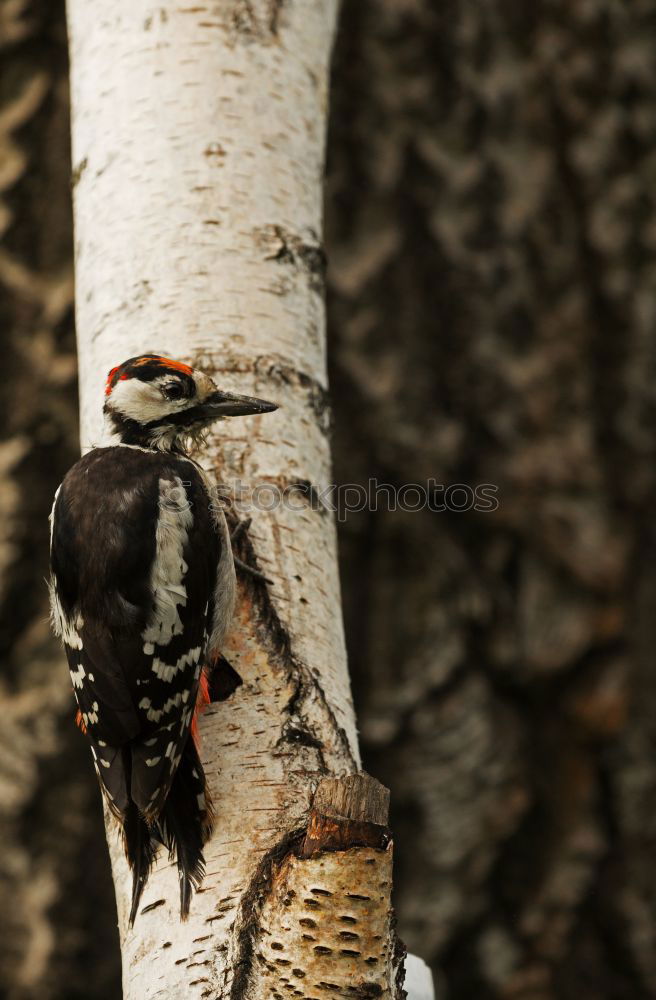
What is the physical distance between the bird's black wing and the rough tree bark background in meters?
1.02

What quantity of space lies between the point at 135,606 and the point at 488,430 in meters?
1.63

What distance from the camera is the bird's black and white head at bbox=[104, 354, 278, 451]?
192 cm

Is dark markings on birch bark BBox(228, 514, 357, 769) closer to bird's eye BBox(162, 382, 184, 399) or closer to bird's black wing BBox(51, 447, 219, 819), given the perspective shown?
bird's black wing BBox(51, 447, 219, 819)

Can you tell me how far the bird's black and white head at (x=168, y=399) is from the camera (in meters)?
1.92

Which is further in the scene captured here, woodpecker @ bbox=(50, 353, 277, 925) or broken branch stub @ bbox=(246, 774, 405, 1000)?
woodpecker @ bbox=(50, 353, 277, 925)

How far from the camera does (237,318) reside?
1959 mm

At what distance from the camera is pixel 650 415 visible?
11.0ft

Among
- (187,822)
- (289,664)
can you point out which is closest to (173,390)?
(289,664)

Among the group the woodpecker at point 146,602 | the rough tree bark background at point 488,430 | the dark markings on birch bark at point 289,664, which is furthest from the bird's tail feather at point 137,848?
the rough tree bark background at point 488,430

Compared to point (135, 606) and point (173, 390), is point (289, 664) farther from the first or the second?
point (173, 390)

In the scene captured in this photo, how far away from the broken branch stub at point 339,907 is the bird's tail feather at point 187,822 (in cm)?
19
